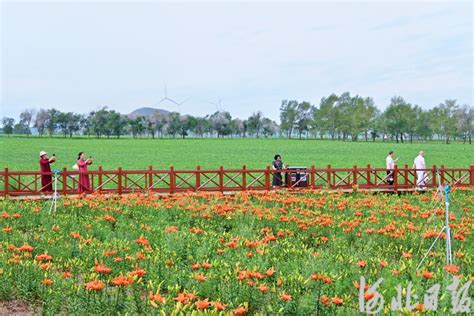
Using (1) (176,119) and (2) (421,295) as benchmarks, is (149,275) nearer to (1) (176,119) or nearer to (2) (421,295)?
(2) (421,295)

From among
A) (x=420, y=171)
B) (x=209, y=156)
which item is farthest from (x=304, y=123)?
(x=420, y=171)

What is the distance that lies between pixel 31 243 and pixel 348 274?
5973 mm

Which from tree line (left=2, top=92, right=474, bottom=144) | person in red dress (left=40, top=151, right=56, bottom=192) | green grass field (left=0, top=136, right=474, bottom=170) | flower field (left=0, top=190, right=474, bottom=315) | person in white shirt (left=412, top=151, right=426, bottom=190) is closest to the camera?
flower field (left=0, top=190, right=474, bottom=315)

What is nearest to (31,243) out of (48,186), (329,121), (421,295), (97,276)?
(97,276)

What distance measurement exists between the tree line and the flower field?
14385cm

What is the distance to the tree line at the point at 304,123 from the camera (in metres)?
154

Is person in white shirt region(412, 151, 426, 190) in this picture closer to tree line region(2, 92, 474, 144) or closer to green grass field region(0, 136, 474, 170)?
green grass field region(0, 136, 474, 170)

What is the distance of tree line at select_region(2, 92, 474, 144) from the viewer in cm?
15438

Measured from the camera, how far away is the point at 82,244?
380 inches

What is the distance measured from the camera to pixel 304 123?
189m

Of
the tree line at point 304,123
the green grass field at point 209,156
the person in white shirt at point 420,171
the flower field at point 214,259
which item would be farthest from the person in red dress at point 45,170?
the tree line at point 304,123

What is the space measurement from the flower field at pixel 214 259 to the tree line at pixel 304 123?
144m

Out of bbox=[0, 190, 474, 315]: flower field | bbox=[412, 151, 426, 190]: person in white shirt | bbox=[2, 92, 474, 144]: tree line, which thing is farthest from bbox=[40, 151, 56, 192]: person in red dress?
bbox=[2, 92, 474, 144]: tree line

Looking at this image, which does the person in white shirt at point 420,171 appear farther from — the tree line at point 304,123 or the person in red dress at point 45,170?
the tree line at point 304,123
